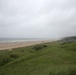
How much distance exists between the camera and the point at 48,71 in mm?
17594

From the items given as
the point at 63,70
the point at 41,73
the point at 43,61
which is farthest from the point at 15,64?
the point at 63,70

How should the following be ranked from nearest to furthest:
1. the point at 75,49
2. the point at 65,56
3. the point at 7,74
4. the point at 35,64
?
the point at 7,74, the point at 35,64, the point at 65,56, the point at 75,49

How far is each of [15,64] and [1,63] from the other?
3.18 meters

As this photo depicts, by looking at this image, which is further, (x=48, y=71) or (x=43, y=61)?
(x=43, y=61)

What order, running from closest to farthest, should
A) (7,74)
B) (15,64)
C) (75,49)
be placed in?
(7,74) → (15,64) → (75,49)

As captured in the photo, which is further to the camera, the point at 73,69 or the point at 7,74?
the point at 7,74

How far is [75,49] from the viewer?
1252 inches

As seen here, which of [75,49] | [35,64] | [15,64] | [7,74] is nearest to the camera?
[7,74]

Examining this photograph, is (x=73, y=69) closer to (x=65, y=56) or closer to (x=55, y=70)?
(x=55, y=70)

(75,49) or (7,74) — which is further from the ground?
(75,49)

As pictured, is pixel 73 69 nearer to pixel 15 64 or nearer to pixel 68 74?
pixel 68 74

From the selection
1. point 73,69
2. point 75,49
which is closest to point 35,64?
point 73,69

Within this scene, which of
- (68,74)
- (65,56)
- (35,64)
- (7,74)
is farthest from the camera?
(65,56)

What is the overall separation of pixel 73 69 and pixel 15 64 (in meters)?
10.5
